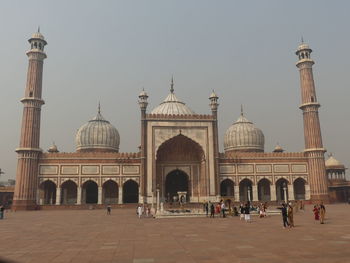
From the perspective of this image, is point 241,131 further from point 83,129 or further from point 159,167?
point 83,129

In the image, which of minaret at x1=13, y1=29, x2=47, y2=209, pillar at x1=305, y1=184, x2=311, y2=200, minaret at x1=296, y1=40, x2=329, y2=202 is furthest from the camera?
pillar at x1=305, y1=184, x2=311, y2=200

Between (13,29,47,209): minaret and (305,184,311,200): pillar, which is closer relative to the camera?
(13,29,47,209): minaret

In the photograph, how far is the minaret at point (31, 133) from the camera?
33281 mm

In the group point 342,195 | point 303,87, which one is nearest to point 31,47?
point 303,87

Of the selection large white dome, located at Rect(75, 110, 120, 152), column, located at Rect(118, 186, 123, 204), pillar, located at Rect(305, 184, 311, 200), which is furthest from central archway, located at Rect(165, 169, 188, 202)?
pillar, located at Rect(305, 184, 311, 200)

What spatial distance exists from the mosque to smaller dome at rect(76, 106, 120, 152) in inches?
251

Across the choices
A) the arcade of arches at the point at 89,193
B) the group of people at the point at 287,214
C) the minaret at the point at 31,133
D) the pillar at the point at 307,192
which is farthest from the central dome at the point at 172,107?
the group of people at the point at 287,214

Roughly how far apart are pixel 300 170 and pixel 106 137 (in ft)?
80.3

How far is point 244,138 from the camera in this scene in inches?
1839

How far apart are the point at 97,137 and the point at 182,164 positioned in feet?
40.9

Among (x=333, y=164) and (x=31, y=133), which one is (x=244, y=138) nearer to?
(x=333, y=164)

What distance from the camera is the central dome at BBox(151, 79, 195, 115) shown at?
4266 centimetres

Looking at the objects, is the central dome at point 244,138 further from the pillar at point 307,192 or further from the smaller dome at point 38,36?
the smaller dome at point 38,36

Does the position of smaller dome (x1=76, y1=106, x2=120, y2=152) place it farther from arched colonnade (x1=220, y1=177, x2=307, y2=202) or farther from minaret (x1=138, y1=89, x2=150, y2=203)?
arched colonnade (x1=220, y1=177, x2=307, y2=202)
